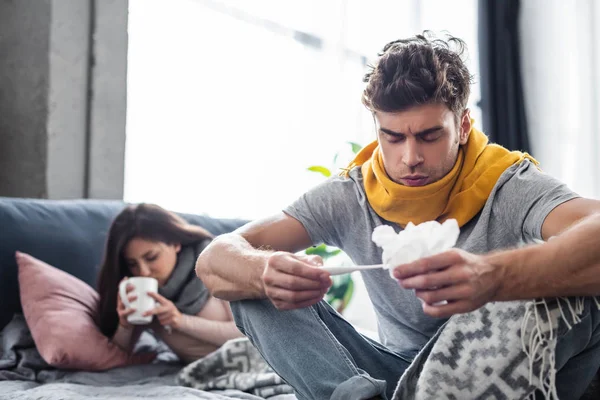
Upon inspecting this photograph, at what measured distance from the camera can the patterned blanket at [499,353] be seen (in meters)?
1.09

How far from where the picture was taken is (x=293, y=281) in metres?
1.19

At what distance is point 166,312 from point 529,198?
38.1 inches

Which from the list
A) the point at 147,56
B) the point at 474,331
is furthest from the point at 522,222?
the point at 147,56

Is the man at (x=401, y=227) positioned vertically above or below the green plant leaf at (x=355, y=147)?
below

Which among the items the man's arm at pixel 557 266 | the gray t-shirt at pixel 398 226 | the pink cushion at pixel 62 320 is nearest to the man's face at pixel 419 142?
the gray t-shirt at pixel 398 226

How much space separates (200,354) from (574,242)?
3.58 feet

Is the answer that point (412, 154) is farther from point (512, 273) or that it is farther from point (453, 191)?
point (512, 273)

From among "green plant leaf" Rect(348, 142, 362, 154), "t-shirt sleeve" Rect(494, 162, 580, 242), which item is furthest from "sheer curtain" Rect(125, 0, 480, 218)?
"t-shirt sleeve" Rect(494, 162, 580, 242)

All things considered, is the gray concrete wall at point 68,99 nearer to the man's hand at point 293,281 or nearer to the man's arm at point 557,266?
the man's hand at point 293,281

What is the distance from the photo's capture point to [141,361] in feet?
6.33

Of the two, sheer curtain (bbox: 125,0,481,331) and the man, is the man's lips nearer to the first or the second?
the man

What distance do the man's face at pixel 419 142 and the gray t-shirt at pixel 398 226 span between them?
0.12 metres

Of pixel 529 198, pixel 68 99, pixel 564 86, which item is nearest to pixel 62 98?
pixel 68 99

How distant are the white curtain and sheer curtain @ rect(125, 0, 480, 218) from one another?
3.28 feet
